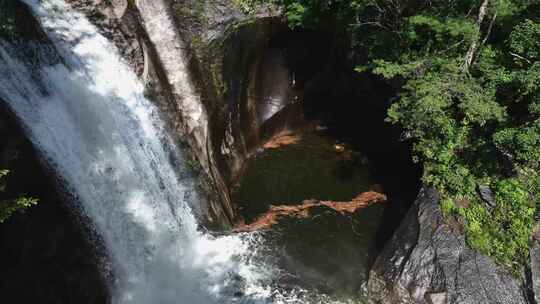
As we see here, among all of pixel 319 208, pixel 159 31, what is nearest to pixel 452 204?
pixel 319 208

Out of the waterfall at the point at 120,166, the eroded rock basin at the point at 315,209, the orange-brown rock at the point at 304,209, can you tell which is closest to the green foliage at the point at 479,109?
the eroded rock basin at the point at 315,209

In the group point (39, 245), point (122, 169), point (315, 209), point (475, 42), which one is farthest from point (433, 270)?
point (39, 245)

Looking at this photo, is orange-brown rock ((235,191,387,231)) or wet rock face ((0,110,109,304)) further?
orange-brown rock ((235,191,387,231))

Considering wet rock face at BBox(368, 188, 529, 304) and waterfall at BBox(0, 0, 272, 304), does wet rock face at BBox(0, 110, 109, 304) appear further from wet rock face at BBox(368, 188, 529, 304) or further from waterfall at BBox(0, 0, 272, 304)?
wet rock face at BBox(368, 188, 529, 304)

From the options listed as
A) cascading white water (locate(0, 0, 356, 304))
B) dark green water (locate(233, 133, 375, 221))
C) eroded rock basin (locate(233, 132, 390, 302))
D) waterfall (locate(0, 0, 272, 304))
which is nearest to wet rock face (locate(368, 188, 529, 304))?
eroded rock basin (locate(233, 132, 390, 302))

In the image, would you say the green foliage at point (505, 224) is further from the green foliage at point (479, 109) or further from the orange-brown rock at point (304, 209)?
the orange-brown rock at point (304, 209)

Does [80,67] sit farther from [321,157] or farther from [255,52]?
[321,157]

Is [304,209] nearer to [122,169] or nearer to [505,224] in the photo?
[505,224]
